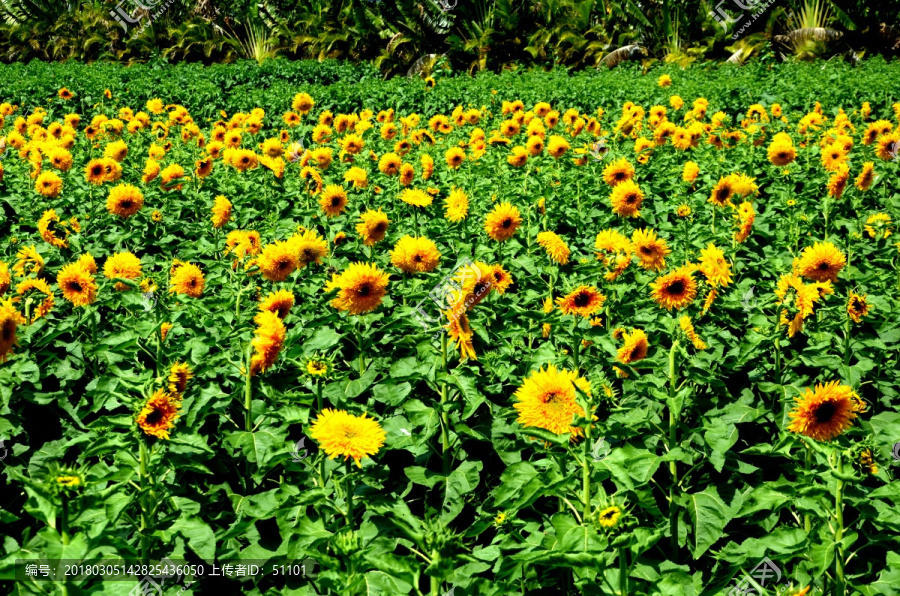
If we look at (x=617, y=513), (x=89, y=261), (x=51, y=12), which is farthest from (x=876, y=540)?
(x=51, y=12)

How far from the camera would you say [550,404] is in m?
2.28

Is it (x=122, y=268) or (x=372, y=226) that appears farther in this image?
(x=372, y=226)

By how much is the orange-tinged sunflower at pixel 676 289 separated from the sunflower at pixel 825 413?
0.74 m

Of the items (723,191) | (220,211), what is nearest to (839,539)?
(723,191)

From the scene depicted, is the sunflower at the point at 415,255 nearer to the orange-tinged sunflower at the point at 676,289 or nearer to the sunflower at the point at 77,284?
the orange-tinged sunflower at the point at 676,289

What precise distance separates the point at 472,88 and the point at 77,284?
10853 millimetres

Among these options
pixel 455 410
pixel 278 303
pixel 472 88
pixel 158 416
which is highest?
pixel 158 416

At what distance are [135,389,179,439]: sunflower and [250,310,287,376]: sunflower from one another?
489 mm

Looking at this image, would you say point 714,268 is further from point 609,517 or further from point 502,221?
point 609,517

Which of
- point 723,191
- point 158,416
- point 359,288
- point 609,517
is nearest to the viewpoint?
point 609,517

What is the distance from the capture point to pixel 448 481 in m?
2.81

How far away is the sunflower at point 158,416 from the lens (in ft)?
7.17

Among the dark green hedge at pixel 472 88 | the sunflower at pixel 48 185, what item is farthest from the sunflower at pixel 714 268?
the dark green hedge at pixel 472 88

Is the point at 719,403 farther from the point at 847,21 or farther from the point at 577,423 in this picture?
the point at 847,21
